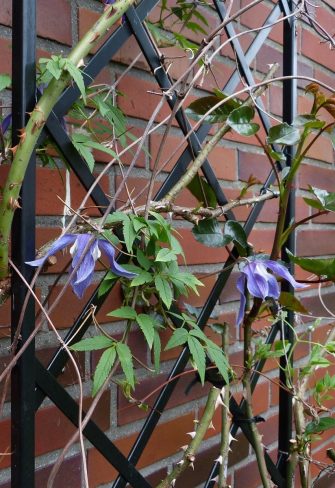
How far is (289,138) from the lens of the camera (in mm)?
747

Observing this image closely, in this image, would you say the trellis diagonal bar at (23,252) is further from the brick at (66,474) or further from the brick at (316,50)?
the brick at (316,50)

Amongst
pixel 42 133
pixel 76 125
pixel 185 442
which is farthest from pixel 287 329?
pixel 42 133

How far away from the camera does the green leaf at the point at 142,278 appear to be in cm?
60

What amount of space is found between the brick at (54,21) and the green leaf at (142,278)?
17.2 inches

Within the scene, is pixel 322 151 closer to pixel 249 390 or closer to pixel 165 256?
pixel 249 390

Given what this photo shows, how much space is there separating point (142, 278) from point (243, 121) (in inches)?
11.7

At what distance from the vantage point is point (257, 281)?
72 centimetres

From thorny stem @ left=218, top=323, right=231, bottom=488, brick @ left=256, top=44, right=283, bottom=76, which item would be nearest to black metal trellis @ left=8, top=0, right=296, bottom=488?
thorny stem @ left=218, top=323, right=231, bottom=488

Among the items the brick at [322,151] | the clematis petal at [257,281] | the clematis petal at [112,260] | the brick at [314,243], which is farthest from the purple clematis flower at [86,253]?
the brick at [322,151]

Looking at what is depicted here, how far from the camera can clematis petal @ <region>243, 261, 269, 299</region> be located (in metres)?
0.72

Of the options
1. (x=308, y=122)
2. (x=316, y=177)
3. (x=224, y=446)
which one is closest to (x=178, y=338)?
(x=224, y=446)

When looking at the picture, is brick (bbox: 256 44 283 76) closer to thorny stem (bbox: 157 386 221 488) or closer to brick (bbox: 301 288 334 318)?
brick (bbox: 301 288 334 318)

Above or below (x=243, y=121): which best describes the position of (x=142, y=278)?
below

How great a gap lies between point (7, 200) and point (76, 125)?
0.90 feet
